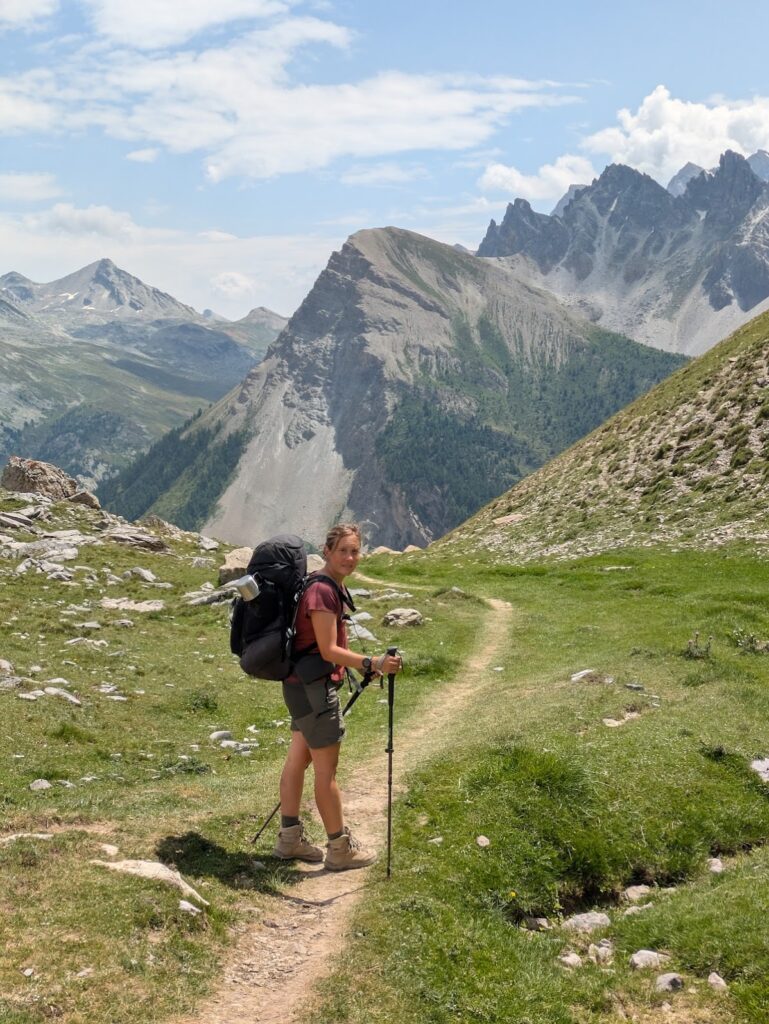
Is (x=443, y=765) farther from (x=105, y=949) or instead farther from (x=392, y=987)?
(x=105, y=949)

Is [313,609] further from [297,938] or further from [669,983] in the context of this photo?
[669,983]

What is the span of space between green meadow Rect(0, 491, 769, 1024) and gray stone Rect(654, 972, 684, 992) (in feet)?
0.38

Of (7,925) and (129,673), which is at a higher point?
(7,925)

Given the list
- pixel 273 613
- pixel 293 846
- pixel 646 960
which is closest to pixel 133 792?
pixel 293 846

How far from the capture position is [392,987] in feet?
29.0

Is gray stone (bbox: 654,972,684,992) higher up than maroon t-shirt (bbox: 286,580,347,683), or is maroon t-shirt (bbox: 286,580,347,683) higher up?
maroon t-shirt (bbox: 286,580,347,683)

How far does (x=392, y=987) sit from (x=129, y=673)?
17673 mm

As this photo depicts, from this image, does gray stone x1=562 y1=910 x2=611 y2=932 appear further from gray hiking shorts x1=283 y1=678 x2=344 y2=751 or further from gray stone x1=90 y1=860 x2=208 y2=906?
gray stone x1=90 y1=860 x2=208 y2=906

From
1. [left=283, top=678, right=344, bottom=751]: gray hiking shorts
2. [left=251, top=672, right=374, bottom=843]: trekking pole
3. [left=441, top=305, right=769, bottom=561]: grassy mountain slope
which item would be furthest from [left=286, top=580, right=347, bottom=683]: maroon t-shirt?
[left=441, top=305, right=769, bottom=561]: grassy mountain slope

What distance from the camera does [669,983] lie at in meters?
9.34

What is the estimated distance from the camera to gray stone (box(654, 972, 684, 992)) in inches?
365

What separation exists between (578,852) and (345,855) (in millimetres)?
3923

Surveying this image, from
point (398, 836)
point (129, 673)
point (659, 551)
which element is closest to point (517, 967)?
point (398, 836)

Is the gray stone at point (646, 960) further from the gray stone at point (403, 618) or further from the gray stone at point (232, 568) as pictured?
the gray stone at point (232, 568)
